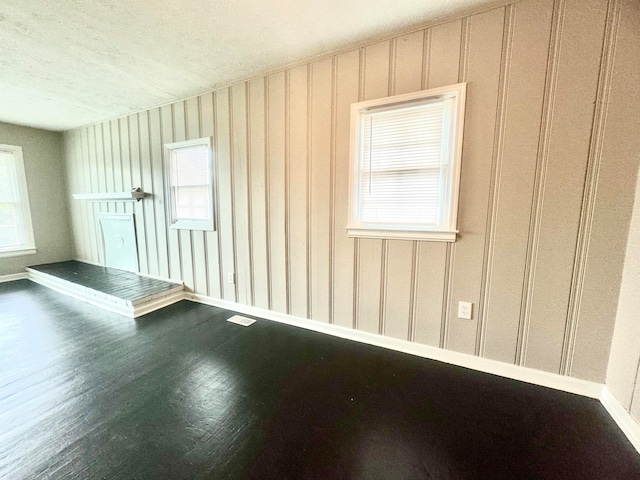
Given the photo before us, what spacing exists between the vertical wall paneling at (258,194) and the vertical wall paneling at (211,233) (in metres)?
0.56

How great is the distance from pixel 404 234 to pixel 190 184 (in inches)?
107

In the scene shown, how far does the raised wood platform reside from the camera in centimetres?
297

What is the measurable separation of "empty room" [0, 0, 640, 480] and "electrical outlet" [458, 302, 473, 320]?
27mm

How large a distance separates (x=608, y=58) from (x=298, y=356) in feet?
9.28

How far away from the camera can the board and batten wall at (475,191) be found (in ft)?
5.03

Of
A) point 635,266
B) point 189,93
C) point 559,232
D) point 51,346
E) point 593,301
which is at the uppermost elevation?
point 189,93

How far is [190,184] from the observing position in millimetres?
3227

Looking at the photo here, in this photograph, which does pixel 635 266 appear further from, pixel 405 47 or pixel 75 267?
pixel 75 267

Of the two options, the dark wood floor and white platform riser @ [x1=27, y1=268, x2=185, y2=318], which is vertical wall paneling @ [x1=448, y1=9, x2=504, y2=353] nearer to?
the dark wood floor

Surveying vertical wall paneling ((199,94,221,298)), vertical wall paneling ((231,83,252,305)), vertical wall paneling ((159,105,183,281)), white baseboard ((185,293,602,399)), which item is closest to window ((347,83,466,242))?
white baseboard ((185,293,602,399))

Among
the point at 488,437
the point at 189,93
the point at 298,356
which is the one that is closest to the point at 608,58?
the point at 488,437

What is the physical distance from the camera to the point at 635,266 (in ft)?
4.68

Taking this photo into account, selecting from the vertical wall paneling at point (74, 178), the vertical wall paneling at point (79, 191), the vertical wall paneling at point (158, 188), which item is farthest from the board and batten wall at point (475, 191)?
the vertical wall paneling at point (74, 178)

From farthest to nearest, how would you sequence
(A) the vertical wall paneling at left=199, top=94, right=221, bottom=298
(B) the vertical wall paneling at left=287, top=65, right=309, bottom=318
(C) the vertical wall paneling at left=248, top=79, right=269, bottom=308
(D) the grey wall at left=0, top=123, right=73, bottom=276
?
1. (D) the grey wall at left=0, top=123, right=73, bottom=276
2. (A) the vertical wall paneling at left=199, top=94, right=221, bottom=298
3. (C) the vertical wall paneling at left=248, top=79, right=269, bottom=308
4. (B) the vertical wall paneling at left=287, top=65, right=309, bottom=318
